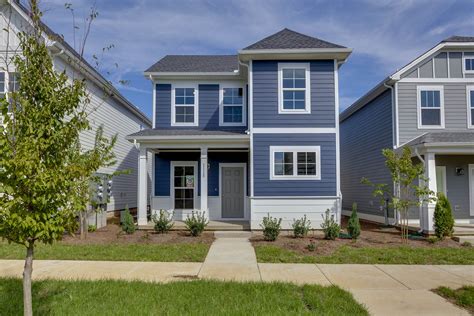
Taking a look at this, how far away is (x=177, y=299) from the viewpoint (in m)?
5.20

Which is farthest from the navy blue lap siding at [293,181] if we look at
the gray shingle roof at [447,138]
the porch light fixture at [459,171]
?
the porch light fixture at [459,171]

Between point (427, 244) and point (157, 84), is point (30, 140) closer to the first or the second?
point (427, 244)

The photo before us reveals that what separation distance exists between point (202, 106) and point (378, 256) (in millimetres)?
8666

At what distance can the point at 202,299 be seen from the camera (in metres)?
5.22

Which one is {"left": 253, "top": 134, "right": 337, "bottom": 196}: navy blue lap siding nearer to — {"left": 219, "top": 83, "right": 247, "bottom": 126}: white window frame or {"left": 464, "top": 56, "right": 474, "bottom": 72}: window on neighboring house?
{"left": 219, "top": 83, "right": 247, "bottom": 126}: white window frame

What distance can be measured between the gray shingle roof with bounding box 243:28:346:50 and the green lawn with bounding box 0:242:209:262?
6815 mm

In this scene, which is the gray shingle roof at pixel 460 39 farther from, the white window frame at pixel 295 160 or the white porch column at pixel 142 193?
the white porch column at pixel 142 193

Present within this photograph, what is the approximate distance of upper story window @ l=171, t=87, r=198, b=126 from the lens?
47.9 ft

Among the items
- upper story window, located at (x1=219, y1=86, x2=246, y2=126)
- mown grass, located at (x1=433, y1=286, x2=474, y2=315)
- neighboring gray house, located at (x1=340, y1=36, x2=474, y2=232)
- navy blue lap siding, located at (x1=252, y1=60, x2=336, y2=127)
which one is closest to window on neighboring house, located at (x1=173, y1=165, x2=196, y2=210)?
upper story window, located at (x1=219, y1=86, x2=246, y2=126)

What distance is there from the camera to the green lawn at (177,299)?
4750 millimetres

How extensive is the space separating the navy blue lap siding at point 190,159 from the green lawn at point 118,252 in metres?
5.10

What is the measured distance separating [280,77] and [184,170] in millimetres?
5268

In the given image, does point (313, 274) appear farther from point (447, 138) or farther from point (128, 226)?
point (447, 138)

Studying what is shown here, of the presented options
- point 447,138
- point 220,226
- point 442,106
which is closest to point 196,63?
point 220,226
